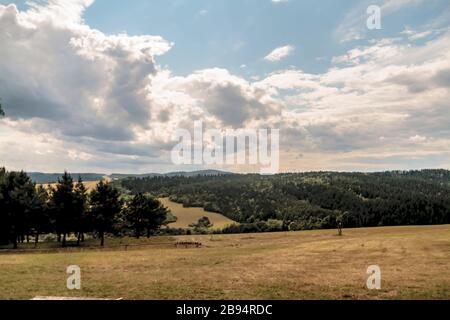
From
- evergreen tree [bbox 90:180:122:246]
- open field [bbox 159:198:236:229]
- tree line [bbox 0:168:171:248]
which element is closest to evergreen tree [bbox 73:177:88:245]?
tree line [bbox 0:168:171:248]

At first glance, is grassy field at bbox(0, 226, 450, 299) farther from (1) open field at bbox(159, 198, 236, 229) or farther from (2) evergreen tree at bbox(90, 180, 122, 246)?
(1) open field at bbox(159, 198, 236, 229)

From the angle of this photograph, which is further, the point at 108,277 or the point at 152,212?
the point at 152,212

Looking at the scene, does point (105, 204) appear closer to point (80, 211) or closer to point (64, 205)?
point (80, 211)

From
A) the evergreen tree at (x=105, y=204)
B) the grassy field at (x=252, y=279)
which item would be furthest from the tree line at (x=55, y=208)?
the grassy field at (x=252, y=279)

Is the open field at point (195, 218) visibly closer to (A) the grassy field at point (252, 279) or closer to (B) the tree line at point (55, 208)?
(B) the tree line at point (55, 208)

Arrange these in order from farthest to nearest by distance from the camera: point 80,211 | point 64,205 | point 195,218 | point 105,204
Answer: point 195,218 < point 105,204 < point 80,211 < point 64,205

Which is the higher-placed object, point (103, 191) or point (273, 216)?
point (103, 191)

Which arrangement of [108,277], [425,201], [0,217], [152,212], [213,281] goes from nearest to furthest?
[213,281]
[108,277]
[0,217]
[152,212]
[425,201]

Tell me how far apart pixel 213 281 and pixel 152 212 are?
8242 cm

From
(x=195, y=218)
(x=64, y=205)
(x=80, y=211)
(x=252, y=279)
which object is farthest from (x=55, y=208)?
(x=195, y=218)
